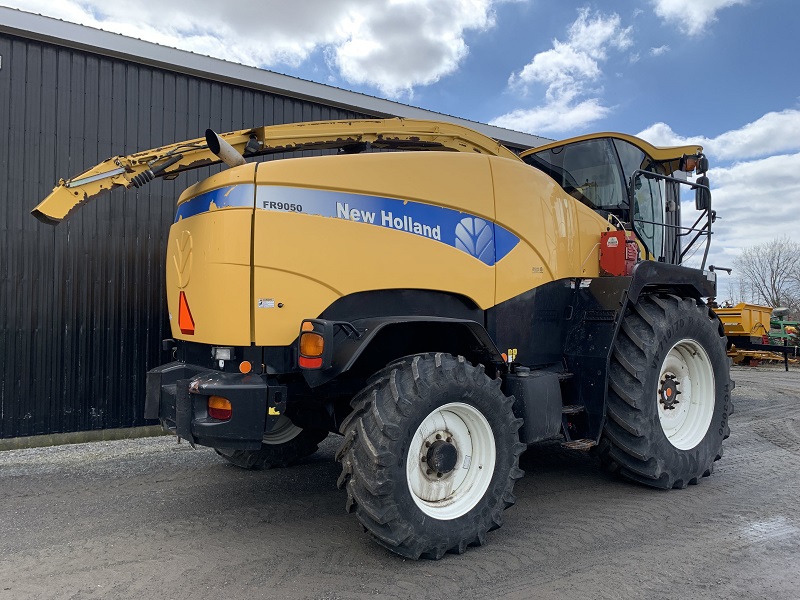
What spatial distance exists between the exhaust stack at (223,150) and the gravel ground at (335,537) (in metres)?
2.40

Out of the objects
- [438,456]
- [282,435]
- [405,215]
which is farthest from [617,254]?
[282,435]

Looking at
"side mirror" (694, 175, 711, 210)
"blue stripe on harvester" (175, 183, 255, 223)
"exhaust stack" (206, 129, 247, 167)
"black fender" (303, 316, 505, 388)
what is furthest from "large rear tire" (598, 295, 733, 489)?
"exhaust stack" (206, 129, 247, 167)

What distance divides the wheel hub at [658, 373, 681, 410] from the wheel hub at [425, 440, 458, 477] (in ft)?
7.75

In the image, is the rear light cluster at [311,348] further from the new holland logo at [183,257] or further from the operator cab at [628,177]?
the operator cab at [628,177]

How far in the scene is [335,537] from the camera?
3.81 m

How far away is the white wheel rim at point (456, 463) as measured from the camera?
140 inches

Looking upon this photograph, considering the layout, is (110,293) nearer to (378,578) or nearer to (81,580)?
(81,580)

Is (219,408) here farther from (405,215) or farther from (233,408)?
(405,215)

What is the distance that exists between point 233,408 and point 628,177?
13.3 feet

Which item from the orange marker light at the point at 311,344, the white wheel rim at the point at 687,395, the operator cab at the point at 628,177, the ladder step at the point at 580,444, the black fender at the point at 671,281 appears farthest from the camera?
the operator cab at the point at 628,177

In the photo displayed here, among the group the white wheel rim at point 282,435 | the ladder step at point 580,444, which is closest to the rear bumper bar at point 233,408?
the white wheel rim at point 282,435

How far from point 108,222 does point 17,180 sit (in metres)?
0.98

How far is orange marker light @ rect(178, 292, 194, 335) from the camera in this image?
152 inches

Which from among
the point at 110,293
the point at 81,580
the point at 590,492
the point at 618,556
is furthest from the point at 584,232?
the point at 110,293
